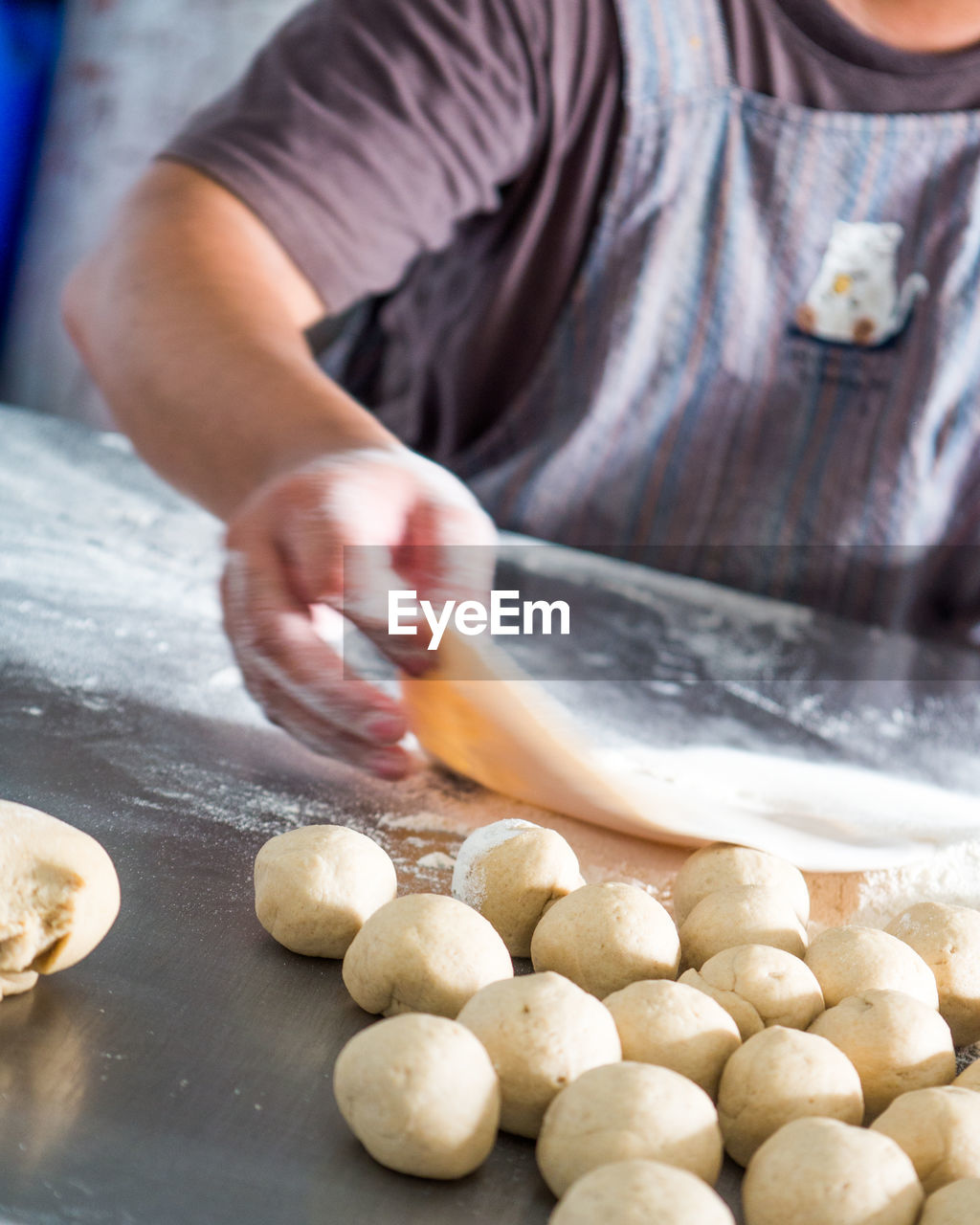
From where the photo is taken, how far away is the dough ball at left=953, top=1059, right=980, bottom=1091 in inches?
19.9

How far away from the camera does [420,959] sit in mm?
515

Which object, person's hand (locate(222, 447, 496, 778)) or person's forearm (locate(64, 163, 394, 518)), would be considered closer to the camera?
person's hand (locate(222, 447, 496, 778))

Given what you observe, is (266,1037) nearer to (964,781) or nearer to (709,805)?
(709,805)

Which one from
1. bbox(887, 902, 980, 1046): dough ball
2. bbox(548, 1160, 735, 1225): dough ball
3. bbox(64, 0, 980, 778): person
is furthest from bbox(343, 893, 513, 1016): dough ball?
bbox(64, 0, 980, 778): person

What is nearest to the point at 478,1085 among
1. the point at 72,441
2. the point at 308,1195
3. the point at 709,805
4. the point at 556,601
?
the point at 308,1195

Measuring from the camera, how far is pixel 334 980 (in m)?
0.57

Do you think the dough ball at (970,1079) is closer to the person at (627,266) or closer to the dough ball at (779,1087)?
the dough ball at (779,1087)

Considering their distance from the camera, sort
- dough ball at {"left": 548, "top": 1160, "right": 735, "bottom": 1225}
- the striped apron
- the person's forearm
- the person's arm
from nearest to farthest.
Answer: dough ball at {"left": 548, "top": 1160, "right": 735, "bottom": 1225} → the person's arm → the person's forearm → the striped apron

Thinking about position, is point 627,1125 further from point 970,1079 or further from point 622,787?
point 622,787

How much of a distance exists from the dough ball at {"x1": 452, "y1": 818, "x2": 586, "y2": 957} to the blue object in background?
2.27 meters

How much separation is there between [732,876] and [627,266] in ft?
3.08

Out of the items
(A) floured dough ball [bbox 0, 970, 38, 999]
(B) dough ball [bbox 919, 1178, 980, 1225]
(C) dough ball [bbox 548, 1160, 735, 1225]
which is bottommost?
(A) floured dough ball [bbox 0, 970, 38, 999]

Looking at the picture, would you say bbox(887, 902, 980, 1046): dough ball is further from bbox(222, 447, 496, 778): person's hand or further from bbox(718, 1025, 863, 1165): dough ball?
bbox(222, 447, 496, 778): person's hand

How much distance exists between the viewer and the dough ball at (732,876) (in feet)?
2.12
